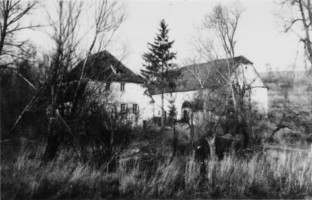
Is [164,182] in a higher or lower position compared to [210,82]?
lower

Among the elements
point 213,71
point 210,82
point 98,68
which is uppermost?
point 213,71

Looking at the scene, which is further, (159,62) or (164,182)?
(159,62)

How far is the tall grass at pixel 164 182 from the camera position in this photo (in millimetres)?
6564

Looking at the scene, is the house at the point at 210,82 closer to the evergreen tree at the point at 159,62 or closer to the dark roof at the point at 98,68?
the evergreen tree at the point at 159,62

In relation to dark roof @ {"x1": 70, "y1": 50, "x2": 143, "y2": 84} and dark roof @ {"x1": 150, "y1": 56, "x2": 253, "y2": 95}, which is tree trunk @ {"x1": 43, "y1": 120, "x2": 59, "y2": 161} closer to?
dark roof @ {"x1": 70, "y1": 50, "x2": 143, "y2": 84}

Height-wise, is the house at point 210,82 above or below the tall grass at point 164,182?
above

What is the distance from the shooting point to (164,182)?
24.1 feet

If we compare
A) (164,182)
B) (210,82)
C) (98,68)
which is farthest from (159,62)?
(164,182)

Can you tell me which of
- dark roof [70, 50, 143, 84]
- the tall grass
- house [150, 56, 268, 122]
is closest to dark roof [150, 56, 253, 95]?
house [150, 56, 268, 122]

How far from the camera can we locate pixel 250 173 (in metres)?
7.81

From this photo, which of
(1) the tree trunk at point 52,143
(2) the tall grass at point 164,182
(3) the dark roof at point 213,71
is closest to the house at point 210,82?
(3) the dark roof at point 213,71

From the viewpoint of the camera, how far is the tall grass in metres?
6.56

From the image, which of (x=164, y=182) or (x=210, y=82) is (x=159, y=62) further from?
(x=164, y=182)

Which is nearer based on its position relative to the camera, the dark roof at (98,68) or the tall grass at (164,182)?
the tall grass at (164,182)
